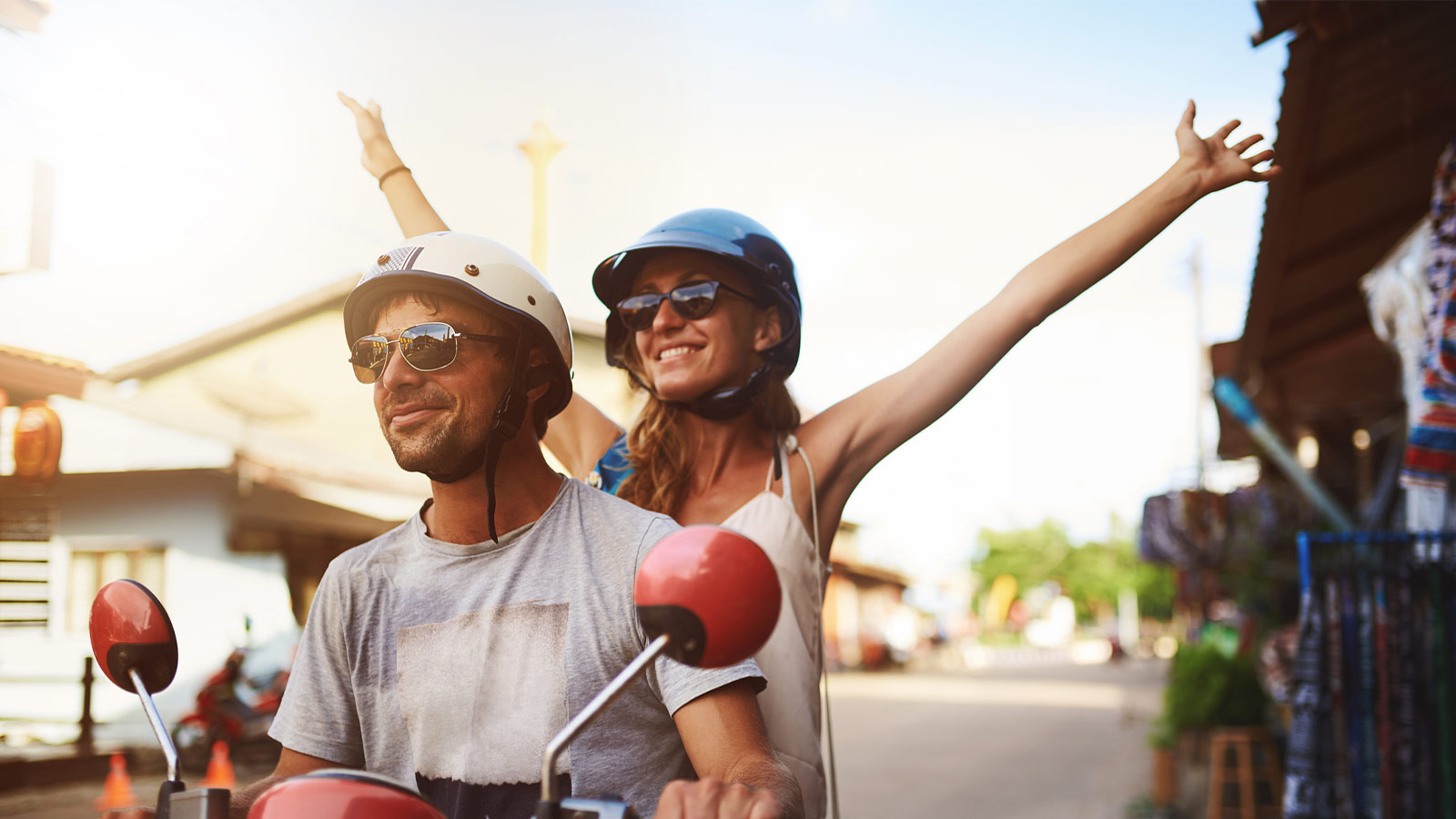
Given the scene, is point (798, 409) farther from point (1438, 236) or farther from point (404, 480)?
point (404, 480)

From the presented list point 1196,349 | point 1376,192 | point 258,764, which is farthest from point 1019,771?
point 1196,349

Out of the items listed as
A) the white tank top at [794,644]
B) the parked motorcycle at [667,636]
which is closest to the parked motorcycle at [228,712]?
the white tank top at [794,644]

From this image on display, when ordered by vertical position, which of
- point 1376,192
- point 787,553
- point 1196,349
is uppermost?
point 1196,349

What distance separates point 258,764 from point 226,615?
2.44 meters

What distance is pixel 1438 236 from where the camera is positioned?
162 inches

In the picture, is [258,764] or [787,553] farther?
[258,764]

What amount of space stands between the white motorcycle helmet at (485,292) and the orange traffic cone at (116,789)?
7.94 m

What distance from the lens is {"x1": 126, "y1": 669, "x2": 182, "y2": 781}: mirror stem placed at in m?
1.52

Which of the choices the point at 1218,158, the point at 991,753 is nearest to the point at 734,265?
the point at 1218,158

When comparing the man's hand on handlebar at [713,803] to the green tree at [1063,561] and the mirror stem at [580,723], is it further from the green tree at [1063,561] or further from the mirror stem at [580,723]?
the green tree at [1063,561]

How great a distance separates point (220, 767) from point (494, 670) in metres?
10.2

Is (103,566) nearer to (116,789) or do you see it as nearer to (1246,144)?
(116,789)

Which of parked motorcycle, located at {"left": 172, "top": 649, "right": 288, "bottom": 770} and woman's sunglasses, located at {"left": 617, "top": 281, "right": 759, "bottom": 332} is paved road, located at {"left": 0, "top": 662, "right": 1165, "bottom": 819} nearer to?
parked motorcycle, located at {"left": 172, "top": 649, "right": 288, "bottom": 770}

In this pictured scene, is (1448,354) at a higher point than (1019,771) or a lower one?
higher
